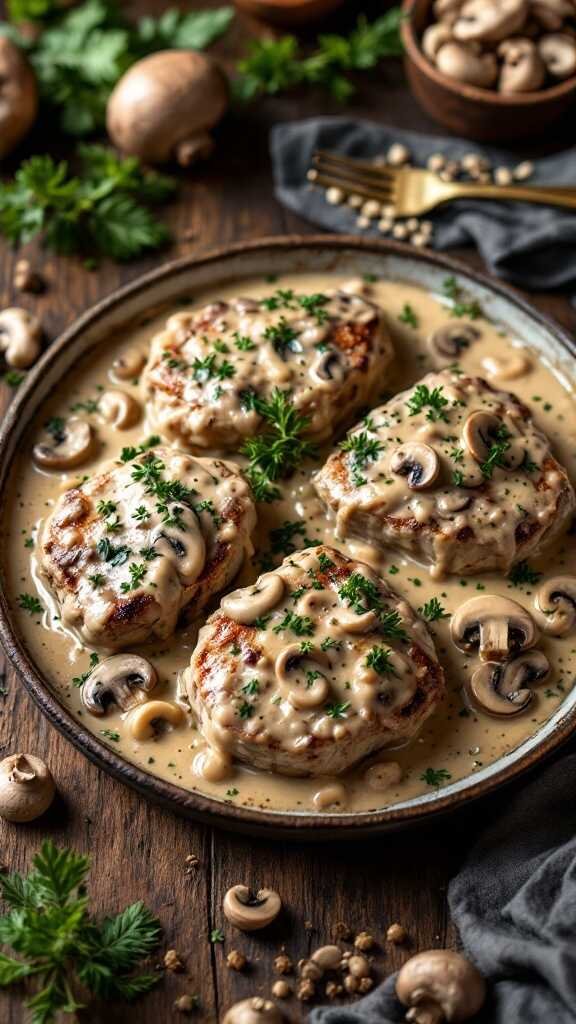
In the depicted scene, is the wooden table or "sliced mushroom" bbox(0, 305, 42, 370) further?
"sliced mushroom" bbox(0, 305, 42, 370)

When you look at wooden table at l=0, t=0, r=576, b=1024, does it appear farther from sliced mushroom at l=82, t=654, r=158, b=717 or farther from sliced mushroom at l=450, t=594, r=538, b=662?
sliced mushroom at l=450, t=594, r=538, b=662

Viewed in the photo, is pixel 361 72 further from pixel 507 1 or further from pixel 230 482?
pixel 230 482

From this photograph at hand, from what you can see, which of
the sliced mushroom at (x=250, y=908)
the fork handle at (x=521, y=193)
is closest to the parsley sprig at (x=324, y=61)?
the fork handle at (x=521, y=193)

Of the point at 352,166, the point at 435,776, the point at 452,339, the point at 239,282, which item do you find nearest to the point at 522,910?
the point at 435,776

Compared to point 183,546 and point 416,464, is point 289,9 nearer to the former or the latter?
point 416,464

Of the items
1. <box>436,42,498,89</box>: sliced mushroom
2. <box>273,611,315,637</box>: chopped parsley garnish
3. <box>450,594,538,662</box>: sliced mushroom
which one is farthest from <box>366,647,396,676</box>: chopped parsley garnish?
<box>436,42,498,89</box>: sliced mushroom

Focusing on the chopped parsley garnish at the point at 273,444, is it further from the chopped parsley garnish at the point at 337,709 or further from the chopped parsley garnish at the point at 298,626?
the chopped parsley garnish at the point at 337,709
